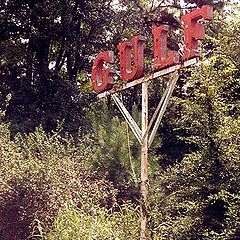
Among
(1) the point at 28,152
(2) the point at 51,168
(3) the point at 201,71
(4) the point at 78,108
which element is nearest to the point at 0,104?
(4) the point at 78,108

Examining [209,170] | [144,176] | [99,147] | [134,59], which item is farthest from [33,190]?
[134,59]

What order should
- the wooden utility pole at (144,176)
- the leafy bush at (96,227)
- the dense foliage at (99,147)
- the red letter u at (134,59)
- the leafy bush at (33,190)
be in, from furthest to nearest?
the leafy bush at (33,190) → the dense foliage at (99,147) → the leafy bush at (96,227) → the red letter u at (134,59) → the wooden utility pole at (144,176)

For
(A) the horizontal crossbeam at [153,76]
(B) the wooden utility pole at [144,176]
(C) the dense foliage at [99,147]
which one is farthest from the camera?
(C) the dense foliage at [99,147]

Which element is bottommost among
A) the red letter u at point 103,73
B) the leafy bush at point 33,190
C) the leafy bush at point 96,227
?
the leafy bush at point 96,227

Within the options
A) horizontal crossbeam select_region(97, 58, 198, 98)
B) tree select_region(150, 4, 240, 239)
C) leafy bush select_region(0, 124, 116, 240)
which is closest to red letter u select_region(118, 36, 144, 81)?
horizontal crossbeam select_region(97, 58, 198, 98)

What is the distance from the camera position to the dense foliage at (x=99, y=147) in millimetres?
6312

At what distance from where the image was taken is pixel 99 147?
8.87 metres

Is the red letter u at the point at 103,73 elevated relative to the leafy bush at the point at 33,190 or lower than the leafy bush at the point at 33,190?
elevated

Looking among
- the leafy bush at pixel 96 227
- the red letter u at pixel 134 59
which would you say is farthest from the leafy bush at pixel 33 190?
the red letter u at pixel 134 59

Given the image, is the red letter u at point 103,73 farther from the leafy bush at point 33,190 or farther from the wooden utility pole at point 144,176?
the leafy bush at point 33,190

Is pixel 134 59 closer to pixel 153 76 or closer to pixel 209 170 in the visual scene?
pixel 153 76

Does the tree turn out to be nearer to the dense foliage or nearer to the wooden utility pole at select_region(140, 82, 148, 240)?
the dense foliage

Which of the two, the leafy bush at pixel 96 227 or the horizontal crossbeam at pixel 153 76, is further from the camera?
the leafy bush at pixel 96 227

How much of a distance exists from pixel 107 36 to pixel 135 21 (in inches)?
27.7
